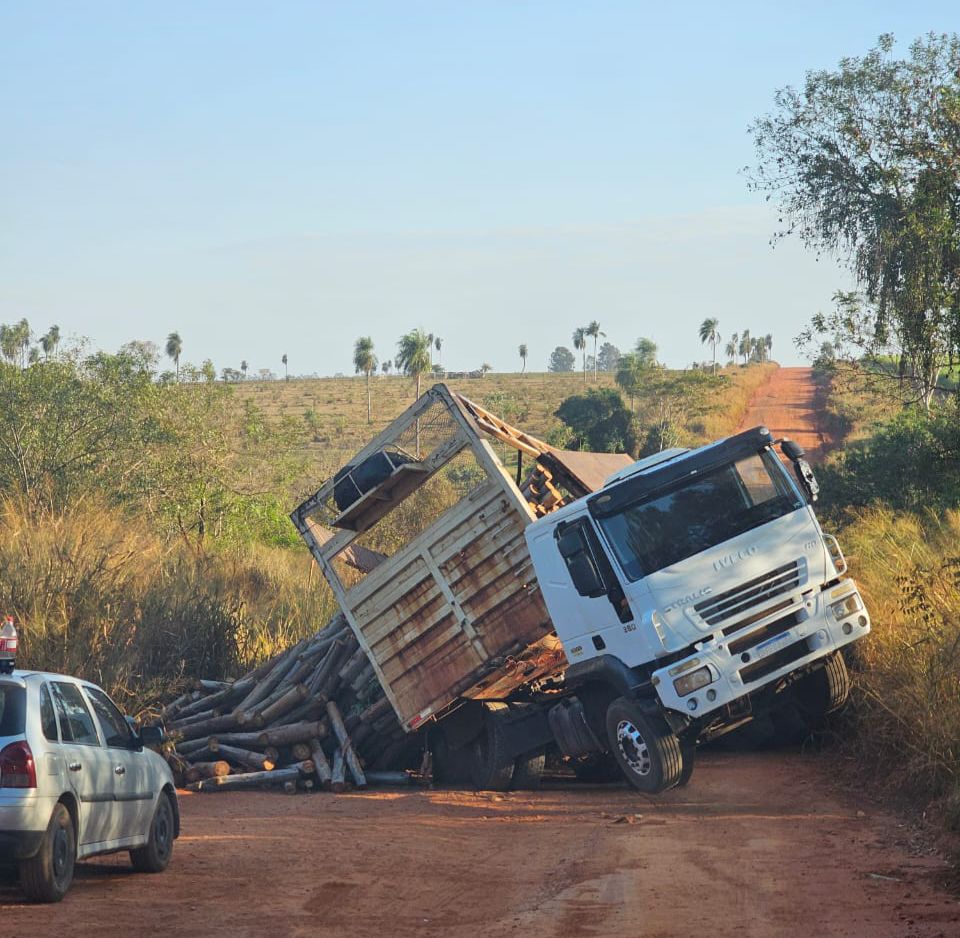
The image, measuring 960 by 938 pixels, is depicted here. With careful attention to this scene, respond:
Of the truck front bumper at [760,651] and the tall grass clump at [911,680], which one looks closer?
the tall grass clump at [911,680]

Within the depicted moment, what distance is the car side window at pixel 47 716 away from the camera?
Answer: 8.17 metres

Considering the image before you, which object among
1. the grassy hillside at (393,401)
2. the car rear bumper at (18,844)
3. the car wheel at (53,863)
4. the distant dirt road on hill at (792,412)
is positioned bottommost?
the car wheel at (53,863)

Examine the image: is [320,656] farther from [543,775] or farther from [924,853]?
[924,853]

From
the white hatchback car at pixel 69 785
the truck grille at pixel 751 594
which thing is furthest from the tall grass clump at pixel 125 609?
the truck grille at pixel 751 594

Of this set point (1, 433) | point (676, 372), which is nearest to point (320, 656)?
point (1, 433)

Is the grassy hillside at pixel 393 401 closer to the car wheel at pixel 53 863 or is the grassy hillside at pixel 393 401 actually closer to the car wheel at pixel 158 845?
the car wheel at pixel 158 845

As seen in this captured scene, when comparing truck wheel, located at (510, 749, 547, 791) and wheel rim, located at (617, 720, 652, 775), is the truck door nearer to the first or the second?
wheel rim, located at (617, 720, 652, 775)

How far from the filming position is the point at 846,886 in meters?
7.89

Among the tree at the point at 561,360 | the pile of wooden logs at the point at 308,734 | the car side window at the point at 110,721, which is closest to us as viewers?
the car side window at the point at 110,721

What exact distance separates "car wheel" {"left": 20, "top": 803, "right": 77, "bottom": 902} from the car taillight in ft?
0.96

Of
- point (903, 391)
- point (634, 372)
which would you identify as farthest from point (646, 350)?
point (903, 391)

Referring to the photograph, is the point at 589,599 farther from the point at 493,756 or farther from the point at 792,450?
the point at 493,756

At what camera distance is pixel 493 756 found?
1297 cm

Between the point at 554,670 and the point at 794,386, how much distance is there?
246ft
